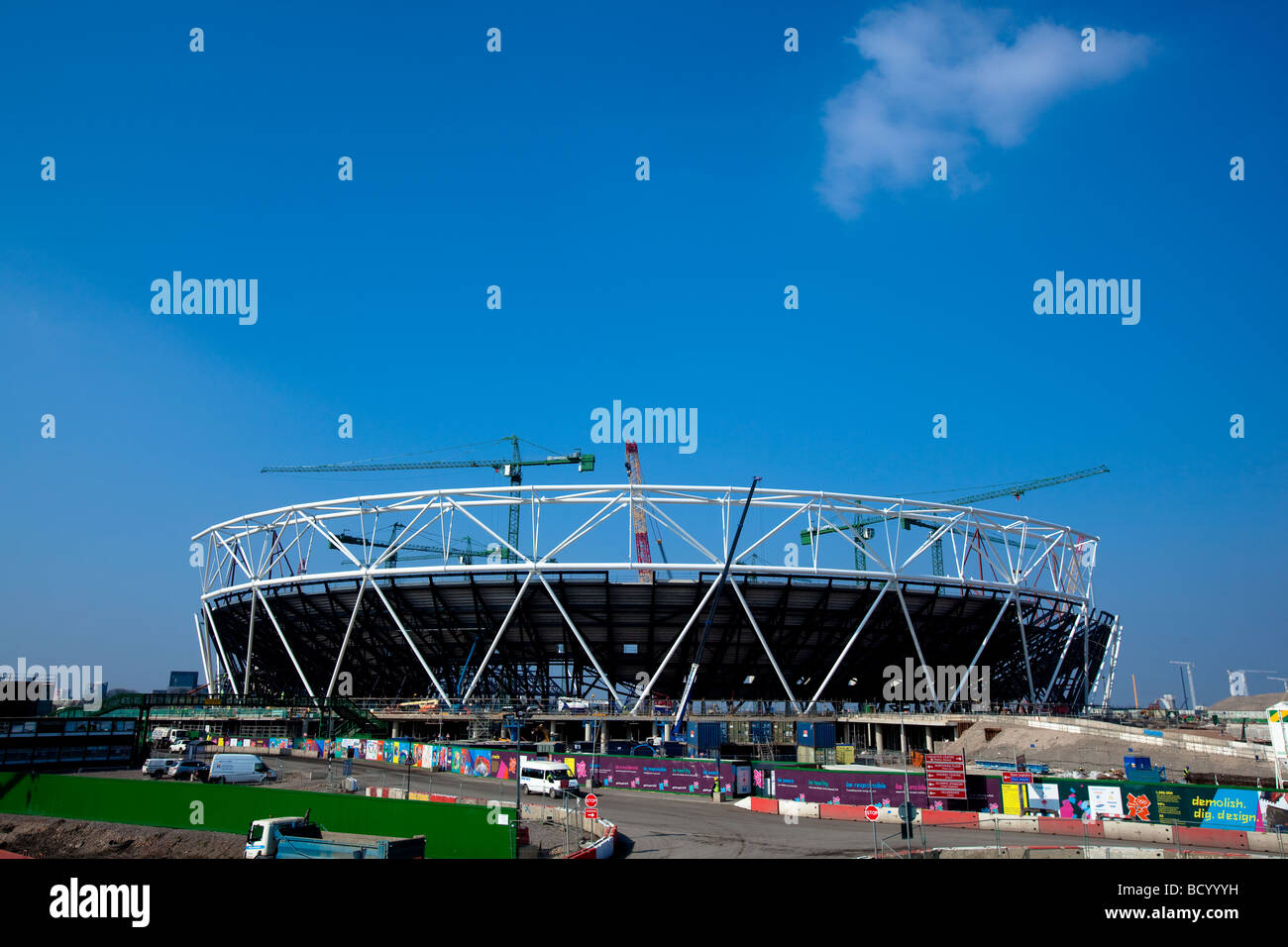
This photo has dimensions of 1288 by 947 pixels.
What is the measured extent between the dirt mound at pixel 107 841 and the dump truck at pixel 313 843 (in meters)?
4.15

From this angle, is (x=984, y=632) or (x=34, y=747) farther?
(x=984, y=632)

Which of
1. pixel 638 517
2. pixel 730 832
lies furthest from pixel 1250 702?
pixel 730 832

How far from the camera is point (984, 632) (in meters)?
65.8

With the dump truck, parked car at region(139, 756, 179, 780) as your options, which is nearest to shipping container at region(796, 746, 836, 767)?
the dump truck

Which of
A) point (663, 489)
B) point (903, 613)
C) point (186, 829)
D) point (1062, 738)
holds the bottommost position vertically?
point (1062, 738)

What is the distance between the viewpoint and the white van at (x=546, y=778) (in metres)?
34.0

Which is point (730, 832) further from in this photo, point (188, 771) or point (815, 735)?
point (188, 771)

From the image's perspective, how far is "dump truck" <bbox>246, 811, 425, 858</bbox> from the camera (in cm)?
1858

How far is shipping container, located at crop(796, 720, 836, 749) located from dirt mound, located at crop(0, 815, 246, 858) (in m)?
33.2

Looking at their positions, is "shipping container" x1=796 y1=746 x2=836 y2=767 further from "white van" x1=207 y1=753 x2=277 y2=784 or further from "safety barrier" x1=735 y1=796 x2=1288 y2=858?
"white van" x1=207 y1=753 x2=277 y2=784
